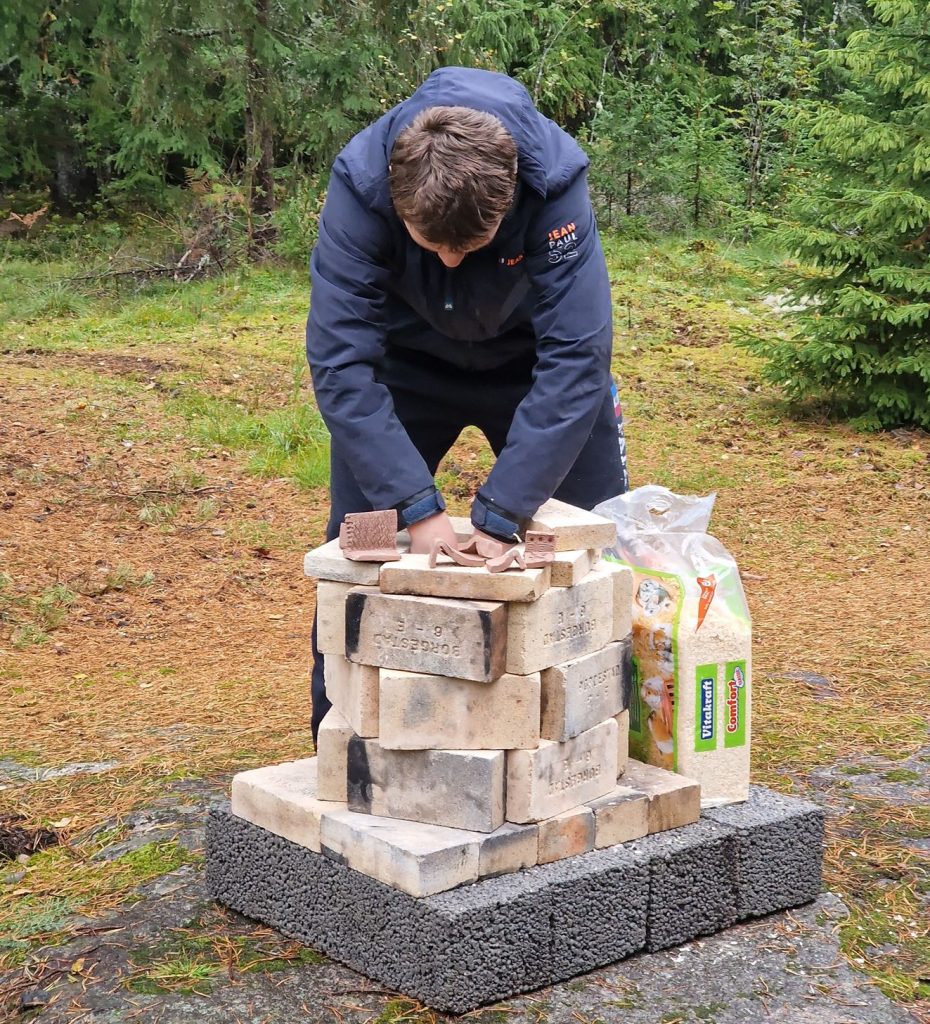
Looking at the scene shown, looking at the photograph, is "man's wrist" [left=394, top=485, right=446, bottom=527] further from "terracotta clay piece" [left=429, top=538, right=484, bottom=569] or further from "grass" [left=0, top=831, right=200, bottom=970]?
"grass" [left=0, top=831, right=200, bottom=970]

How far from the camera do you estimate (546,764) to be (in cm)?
259

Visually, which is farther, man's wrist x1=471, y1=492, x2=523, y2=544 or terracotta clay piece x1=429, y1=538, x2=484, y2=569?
man's wrist x1=471, y1=492, x2=523, y2=544

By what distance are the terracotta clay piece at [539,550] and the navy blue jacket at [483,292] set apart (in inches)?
5.6

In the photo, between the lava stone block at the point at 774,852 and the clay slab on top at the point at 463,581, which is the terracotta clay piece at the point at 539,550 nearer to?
the clay slab on top at the point at 463,581

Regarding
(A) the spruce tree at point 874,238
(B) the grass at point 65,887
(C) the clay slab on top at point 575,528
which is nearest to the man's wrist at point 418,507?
(C) the clay slab on top at point 575,528

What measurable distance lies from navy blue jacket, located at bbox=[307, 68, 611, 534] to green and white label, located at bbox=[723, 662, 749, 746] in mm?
651

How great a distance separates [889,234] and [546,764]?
6.66 m

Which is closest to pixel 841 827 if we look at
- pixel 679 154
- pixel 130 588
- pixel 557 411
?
pixel 557 411

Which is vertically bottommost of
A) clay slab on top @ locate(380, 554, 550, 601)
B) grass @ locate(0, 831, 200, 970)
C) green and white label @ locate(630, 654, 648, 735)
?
grass @ locate(0, 831, 200, 970)

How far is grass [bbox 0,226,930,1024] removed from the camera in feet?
10.5

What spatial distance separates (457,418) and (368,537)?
0.84 metres

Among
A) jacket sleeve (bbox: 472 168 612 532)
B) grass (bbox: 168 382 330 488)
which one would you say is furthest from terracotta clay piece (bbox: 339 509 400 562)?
grass (bbox: 168 382 330 488)

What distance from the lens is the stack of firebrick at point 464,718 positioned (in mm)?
2510

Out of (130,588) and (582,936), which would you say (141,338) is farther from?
(582,936)
